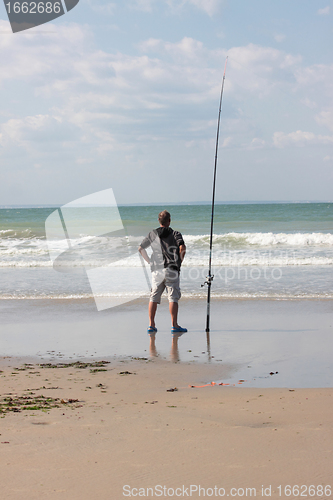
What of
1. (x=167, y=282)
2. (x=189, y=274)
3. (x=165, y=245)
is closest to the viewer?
(x=165, y=245)

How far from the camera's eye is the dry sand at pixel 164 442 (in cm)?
203

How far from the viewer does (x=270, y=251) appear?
17.1 meters

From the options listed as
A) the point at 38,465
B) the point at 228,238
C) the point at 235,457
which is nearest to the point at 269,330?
the point at 235,457

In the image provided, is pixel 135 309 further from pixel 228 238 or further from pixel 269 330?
pixel 228 238

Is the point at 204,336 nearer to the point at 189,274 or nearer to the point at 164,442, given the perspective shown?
the point at 164,442

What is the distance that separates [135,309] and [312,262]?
6.88m

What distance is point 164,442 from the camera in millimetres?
2477

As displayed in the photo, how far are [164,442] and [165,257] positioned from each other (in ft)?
10.9

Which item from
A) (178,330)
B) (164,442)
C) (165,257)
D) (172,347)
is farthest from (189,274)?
(164,442)

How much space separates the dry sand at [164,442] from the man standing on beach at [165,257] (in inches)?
79.2

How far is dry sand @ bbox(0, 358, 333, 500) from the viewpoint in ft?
6.66

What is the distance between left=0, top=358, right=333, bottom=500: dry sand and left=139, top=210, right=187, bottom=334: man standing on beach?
2013mm

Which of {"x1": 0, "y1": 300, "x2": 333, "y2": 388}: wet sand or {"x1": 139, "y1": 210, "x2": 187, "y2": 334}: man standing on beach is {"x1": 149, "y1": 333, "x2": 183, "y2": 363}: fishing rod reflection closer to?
{"x1": 0, "y1": 300, "x2": 333, "y2": 388}: wet sand

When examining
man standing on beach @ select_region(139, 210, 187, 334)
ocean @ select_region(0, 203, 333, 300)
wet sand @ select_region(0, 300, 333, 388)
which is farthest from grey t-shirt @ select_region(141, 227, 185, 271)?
ocean @ select_region(0, 203, 333, 300)
